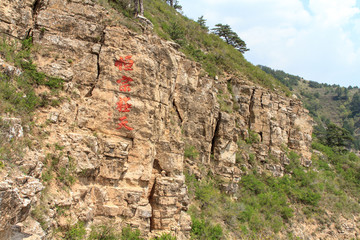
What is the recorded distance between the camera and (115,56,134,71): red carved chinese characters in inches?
365

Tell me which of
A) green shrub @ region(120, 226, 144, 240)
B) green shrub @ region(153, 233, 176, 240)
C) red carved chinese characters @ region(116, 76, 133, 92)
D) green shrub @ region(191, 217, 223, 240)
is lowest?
green shrub @ region(191, 217, 223, 240)

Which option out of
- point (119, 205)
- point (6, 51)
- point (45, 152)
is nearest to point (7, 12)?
point (6, 51)

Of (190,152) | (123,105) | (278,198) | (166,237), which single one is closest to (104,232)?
(166,237)

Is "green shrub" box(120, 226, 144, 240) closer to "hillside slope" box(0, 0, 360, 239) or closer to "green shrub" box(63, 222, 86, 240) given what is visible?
"hillside slope" box(0, 0, 360, 239)

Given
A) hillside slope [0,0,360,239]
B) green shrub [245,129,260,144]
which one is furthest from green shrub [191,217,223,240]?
green shrub [245,129,260,144]

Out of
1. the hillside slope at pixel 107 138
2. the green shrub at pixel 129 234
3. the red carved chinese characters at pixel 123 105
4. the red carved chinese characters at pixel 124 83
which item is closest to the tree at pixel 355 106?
the hillside slope at pixel 107 138

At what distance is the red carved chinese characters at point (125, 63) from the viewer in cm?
927

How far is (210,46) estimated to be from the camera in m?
25.2

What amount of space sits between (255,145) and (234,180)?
14.6 ft

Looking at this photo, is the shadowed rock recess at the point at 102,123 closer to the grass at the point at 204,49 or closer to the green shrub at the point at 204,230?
the green shrub at the point at 204,230

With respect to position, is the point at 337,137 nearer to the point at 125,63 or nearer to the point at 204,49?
the point at 204,49

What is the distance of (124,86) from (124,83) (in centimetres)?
11

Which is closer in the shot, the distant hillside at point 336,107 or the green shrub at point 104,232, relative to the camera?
the green shrub at point 104,232

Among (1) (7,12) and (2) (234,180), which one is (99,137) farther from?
(2) (234,180)
